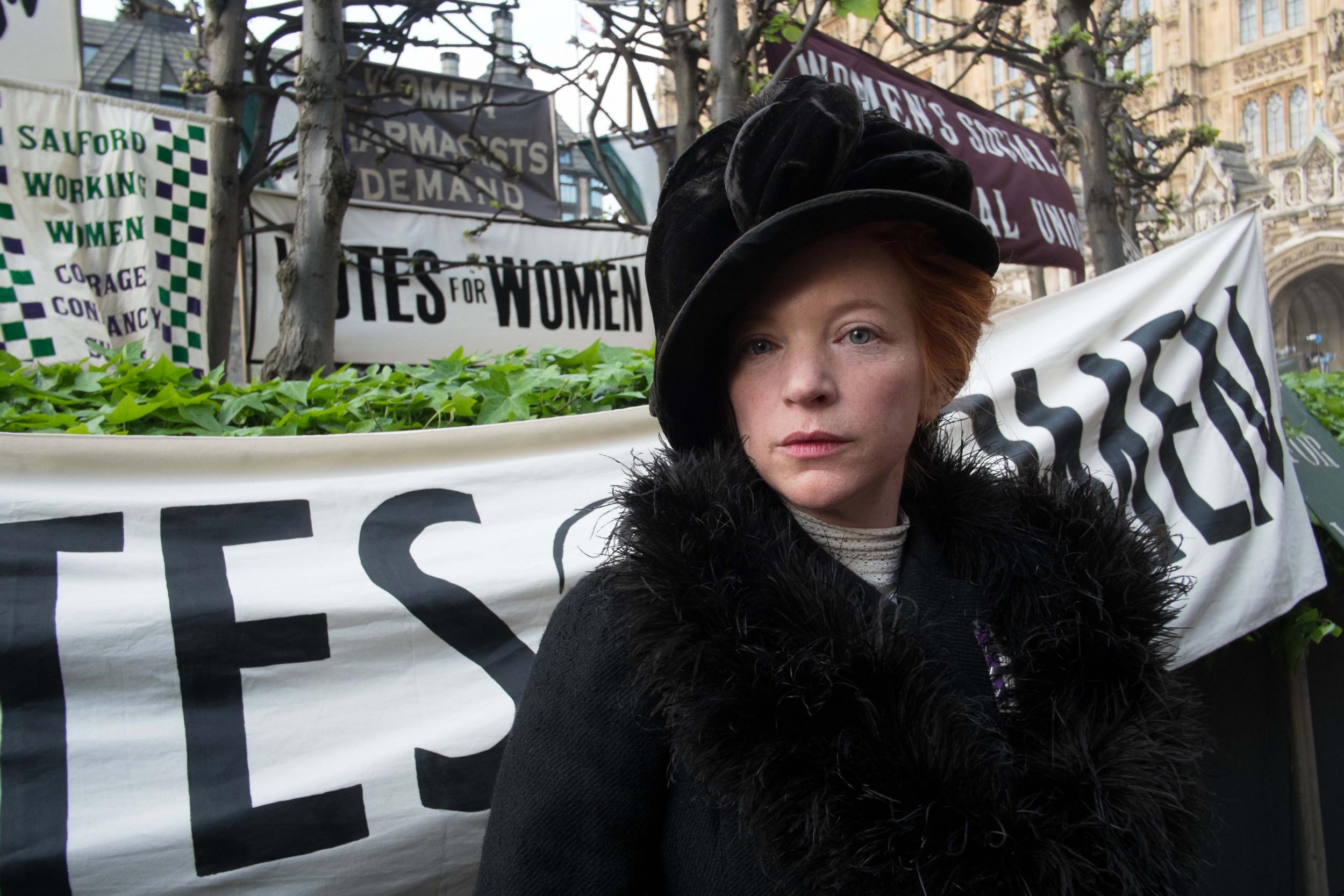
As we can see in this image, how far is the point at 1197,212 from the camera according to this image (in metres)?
37.0

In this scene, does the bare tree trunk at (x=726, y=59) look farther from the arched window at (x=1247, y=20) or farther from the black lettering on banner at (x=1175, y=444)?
the arched window at (x=1247, y=20)

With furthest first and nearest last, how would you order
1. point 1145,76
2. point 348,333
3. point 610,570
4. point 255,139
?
1. point 1145,76
2. point 255,139
3. point 348,333
4. point 610,570

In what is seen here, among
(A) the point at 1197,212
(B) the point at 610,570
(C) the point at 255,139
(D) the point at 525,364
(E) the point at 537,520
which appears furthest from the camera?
(A) the point at 1197,212

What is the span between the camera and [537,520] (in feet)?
7.64

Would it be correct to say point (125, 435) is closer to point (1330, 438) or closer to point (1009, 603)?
point (1009, 603)

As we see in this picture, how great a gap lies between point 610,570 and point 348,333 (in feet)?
14.8

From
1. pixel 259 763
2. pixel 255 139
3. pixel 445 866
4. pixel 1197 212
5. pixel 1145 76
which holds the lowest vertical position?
pixel 445 866

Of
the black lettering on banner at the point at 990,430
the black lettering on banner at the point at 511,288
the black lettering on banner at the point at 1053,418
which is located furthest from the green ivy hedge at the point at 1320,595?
the black lettering on banner at the point at 511,288

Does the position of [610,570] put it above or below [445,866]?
Result: above

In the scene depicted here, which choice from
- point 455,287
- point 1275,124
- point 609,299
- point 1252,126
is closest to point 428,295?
point 455,287

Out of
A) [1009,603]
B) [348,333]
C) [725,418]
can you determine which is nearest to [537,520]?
[725,418]

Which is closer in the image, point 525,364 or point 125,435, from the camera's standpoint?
point 125,435

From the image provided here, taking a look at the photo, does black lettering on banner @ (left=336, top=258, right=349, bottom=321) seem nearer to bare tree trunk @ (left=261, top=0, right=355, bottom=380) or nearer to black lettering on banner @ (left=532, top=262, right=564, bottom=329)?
bare tree trunk @ (left=261, top=0, right=355, bottom=380)

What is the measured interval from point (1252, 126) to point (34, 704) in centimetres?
5531
